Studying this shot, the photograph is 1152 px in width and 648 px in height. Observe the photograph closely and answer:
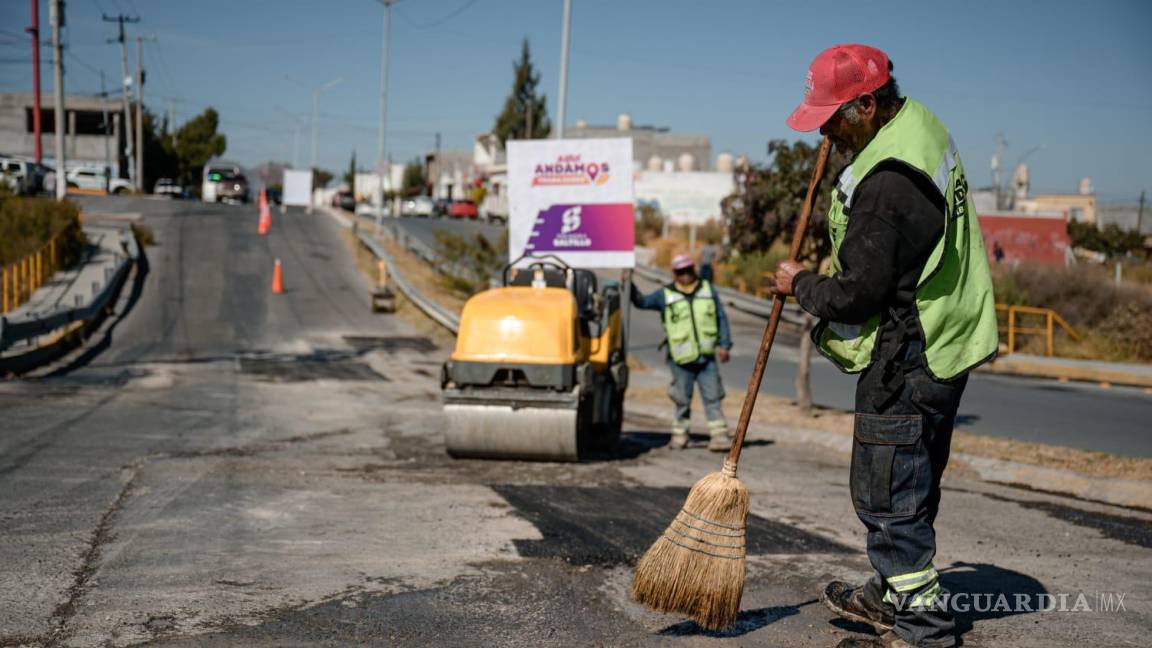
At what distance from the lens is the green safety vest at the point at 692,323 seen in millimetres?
10266

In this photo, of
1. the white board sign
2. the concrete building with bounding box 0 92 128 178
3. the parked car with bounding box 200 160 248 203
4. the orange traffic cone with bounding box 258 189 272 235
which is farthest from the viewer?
the concrete building with bounding box 0 92 128 178

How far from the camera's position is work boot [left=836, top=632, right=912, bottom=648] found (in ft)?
12.5

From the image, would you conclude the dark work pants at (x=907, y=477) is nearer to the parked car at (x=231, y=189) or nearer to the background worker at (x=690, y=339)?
the background worker at (x=690, y=339)

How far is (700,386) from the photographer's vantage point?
10.5 m

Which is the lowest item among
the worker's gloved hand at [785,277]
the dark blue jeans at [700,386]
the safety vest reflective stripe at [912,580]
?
the dark blue jeans at [700,386]

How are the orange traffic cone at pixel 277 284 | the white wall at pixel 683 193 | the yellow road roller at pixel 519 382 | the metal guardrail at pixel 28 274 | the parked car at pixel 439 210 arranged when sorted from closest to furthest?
1. the yellow road roller at pixel 519 382
2. the metal guardrail at pixel 28 274
3. the orange traffic cone at pixel 277 284
4. the white wall at pixel 683 193
5. the parked car at pixel 439 210

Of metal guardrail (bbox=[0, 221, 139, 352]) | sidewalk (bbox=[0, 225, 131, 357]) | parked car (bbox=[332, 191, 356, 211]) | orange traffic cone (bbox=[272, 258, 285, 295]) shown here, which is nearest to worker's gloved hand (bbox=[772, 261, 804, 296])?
metal guardrail (bbox=[0, 221, 139, 352])

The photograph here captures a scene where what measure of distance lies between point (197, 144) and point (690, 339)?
86262 millimetres

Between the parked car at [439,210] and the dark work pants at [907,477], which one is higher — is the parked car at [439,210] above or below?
above

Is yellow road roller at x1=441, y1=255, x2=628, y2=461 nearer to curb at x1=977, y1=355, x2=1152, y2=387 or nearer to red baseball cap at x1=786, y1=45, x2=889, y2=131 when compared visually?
red baseball cap at x1=786, y1=45, x2=889, y2=131

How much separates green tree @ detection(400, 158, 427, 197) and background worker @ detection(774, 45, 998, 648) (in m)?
120

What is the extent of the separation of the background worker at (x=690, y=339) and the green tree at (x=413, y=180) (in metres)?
113

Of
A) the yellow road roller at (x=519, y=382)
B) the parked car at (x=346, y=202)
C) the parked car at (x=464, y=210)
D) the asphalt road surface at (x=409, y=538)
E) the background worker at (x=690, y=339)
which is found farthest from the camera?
the parked car at (x=464, y=210)

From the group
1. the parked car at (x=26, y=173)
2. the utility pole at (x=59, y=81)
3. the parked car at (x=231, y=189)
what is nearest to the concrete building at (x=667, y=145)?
the parked car at (x=231, y=189)
